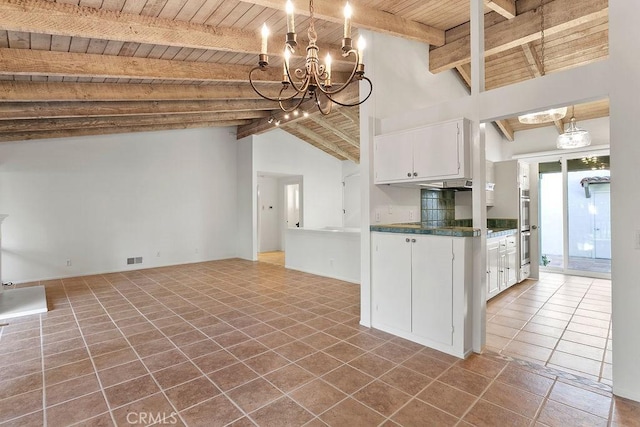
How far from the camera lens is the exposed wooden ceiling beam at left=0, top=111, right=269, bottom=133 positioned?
4710 mm

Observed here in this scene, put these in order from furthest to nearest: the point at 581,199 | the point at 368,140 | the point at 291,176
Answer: the point at 291,176
the point at 581,199
the point at 368,140

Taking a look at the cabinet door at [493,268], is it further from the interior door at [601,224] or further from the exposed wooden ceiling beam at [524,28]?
the interior door at [601,224]

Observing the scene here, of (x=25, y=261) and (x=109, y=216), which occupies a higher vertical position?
(x=109, y=216)

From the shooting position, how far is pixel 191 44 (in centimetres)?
312

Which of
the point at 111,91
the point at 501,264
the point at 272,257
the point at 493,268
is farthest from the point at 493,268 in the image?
the point at 111,91

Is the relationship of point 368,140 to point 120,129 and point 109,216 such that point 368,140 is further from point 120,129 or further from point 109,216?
point 109,216

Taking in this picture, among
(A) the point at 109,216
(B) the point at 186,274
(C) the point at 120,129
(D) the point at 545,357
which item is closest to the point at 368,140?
(D) the point at 545,357

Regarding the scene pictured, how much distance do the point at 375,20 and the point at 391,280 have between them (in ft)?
8.81

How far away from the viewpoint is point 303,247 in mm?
6406

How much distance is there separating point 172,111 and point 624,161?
5.46m

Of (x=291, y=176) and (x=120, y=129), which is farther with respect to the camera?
(x=291, y=176)

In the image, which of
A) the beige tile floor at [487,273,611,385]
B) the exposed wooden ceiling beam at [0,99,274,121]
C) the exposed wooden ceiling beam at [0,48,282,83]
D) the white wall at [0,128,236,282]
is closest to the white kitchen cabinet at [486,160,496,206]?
the beige tile floor at [487,273,611,385]

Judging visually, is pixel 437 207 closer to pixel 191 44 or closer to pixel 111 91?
pixel 191 44

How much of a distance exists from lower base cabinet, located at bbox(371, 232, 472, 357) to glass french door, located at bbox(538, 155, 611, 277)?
4.75 metres
